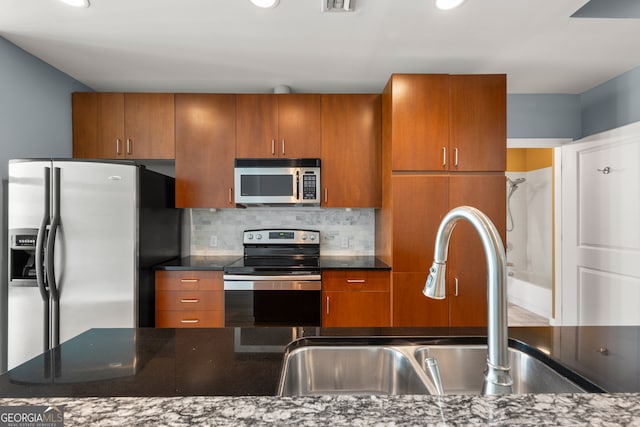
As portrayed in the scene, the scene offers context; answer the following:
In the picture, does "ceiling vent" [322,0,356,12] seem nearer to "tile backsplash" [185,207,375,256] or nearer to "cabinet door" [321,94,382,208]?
"cabinet door" [321,94,382,208]

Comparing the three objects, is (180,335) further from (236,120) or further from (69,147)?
(69,147)

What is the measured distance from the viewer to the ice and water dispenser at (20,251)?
2287mm

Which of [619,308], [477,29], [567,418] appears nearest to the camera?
[567,418]

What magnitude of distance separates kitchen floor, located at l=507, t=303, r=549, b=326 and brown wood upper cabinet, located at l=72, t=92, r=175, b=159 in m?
4.19

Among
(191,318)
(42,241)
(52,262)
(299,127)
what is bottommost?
(191,318)

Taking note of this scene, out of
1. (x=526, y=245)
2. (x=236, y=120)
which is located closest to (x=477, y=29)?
(x=236, y=120)

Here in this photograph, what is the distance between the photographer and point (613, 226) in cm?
296

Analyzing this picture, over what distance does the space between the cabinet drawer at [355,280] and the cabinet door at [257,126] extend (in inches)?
45.2

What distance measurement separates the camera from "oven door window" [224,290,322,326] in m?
2.70

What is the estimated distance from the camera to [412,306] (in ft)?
8.71

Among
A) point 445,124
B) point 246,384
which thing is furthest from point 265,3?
point 246,384

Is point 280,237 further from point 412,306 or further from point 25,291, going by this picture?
point 25,291

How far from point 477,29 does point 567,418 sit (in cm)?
235

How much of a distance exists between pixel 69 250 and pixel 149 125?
4.03 ft
